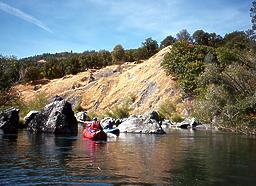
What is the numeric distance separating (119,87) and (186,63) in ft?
85.3

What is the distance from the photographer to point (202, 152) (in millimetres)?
32000

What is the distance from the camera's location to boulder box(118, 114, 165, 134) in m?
54.5

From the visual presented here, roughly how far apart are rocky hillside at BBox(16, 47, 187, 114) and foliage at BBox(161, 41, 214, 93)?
150 inches

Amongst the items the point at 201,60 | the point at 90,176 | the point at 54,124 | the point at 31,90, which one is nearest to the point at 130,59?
the point at 31,90

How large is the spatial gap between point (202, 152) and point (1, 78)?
31.1 m

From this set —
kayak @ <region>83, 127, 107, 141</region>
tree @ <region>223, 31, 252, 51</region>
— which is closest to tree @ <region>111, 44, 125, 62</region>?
tree @ <region>223, 31, 252, 51</region>

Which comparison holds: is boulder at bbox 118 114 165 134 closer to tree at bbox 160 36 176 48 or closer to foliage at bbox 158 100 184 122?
foliage at bbox 158 100 184 122

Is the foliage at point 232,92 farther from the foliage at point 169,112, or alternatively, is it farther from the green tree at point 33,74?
the green tree at point 33,74

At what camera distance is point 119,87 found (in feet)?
390

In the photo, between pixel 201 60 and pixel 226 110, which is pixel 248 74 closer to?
pixel 226 110

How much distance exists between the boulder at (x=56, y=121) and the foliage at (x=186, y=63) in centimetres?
4671

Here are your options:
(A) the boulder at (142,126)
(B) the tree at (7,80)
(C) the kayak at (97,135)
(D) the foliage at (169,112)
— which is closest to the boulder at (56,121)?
(B) the tree at (7,80)

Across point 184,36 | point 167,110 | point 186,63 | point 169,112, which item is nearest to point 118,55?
point 184,36

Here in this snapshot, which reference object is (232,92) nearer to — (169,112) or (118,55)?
(169,112)
